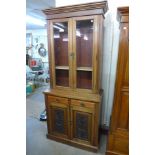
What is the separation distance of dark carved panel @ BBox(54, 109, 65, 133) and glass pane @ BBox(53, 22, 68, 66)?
74 centimetres

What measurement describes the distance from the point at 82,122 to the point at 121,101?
67 centimetres

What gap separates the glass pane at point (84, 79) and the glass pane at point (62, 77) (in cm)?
20

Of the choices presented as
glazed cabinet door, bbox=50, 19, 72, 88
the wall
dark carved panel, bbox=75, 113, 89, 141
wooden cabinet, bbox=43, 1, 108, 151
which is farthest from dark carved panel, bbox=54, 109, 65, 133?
the wall

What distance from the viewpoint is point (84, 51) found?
201 cm

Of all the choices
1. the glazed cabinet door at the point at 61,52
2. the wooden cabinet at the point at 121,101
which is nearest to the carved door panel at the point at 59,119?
the glazed cabinet door at the point at 61,52

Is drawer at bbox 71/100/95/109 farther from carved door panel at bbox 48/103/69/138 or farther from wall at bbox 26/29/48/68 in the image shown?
wall at bbox 26/29/48/68

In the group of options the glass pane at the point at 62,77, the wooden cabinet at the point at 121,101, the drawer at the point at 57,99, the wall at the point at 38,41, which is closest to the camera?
the wooden cabinet at the point at 121,101

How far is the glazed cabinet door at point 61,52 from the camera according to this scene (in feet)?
6.17

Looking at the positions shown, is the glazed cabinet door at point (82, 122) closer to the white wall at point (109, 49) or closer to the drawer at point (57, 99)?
the drawer at point (57, 99)
